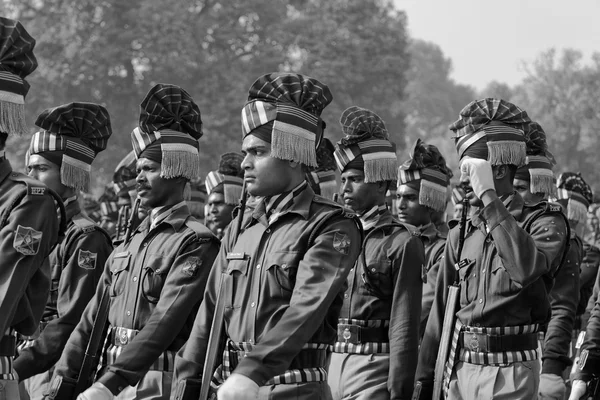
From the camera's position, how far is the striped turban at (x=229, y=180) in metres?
12.7

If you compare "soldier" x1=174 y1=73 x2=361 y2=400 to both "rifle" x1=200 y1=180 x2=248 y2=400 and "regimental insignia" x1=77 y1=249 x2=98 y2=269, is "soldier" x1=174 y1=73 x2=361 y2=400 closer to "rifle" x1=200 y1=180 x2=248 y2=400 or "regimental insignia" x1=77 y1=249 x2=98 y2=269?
"rifle" x1=200 y1=180 x2=248 y2=400

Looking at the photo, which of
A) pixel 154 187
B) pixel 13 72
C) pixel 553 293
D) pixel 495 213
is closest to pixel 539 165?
pixel 553 293

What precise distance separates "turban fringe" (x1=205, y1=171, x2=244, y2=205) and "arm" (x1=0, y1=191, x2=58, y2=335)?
6520 millimetres

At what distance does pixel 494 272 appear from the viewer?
23.9ft

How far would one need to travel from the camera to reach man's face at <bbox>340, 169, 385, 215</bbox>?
9078 mm

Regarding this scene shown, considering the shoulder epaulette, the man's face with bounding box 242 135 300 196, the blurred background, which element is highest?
the blurred background

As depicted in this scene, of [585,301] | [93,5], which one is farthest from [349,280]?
[93,5]

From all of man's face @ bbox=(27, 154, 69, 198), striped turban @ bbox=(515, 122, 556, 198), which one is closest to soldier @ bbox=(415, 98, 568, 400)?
striped turban @ bbox=(515, 122, 556, 198)

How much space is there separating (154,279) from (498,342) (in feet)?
7.83

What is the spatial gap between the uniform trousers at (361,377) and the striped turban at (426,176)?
7.67 ft

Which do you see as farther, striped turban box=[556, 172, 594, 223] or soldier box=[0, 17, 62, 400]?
striped turban box=[556, 172, 594, 223]

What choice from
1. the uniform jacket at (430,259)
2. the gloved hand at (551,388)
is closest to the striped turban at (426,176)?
the uniform jacket at (430,259)

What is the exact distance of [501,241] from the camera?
702 centimetres

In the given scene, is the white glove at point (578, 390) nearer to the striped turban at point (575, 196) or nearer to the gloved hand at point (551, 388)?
the gloved hand at point (551, 388)
